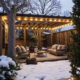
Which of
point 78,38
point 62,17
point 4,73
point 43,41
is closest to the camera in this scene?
point 78,38

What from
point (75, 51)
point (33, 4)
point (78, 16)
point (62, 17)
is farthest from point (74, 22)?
point (33, 4)

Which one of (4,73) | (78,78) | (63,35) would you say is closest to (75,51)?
(78,78)

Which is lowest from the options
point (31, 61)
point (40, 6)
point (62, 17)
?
point (31, 61)

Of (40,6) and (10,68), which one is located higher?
(40,6)

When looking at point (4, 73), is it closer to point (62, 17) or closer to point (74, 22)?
point (74, 22)

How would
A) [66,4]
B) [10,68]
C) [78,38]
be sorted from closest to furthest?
[78,38] < [10,68] < [66,4]

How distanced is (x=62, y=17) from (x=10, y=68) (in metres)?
4.77

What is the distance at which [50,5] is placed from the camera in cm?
1661

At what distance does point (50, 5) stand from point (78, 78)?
15872 mm

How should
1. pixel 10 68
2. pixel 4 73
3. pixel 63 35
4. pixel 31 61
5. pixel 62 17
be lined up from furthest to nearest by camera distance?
pixel 63 35 → pixel 62 17 → pixel 31 61 → pixel 10 68 → pixel 4 73

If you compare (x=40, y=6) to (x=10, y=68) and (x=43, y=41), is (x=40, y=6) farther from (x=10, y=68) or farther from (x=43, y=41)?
(x=10, y=68)

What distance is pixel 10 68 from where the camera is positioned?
339 centimetres

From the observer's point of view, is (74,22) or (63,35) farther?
(63,35)

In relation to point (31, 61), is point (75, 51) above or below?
above
